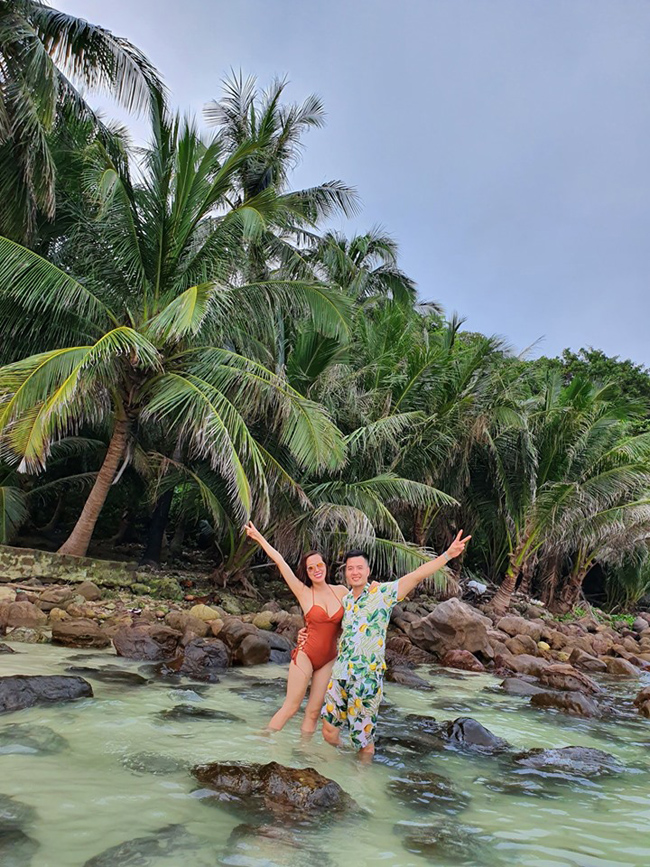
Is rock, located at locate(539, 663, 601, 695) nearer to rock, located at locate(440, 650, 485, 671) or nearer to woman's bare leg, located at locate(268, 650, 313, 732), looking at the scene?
rock, located at locate(440, 650, 485, 671)

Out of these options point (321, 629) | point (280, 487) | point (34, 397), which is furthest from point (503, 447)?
point (321, 629)

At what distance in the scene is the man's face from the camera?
4798mm

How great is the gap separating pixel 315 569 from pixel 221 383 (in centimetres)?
718

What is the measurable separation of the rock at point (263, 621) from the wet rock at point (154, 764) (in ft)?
23.0

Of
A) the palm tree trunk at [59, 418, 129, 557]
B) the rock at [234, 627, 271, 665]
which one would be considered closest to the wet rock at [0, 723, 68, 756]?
the rock at [234, 627, 271, 665]

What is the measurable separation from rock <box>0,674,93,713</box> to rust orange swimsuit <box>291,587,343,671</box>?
2160 millimetres

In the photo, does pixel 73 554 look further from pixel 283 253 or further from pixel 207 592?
pixel 283 253

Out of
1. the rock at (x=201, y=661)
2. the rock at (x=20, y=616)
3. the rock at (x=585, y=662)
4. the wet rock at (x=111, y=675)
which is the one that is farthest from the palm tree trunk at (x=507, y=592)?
the wet rock at (x=111, y=675)

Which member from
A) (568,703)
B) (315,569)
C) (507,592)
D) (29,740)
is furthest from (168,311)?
(507,592)

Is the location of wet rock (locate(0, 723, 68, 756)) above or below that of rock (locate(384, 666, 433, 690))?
below

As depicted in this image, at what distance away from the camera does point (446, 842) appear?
3455 millimetres

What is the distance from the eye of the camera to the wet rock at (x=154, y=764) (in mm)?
4090

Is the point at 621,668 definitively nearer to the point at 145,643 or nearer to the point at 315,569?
the point at 145,643

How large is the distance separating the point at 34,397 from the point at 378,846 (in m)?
8.34
